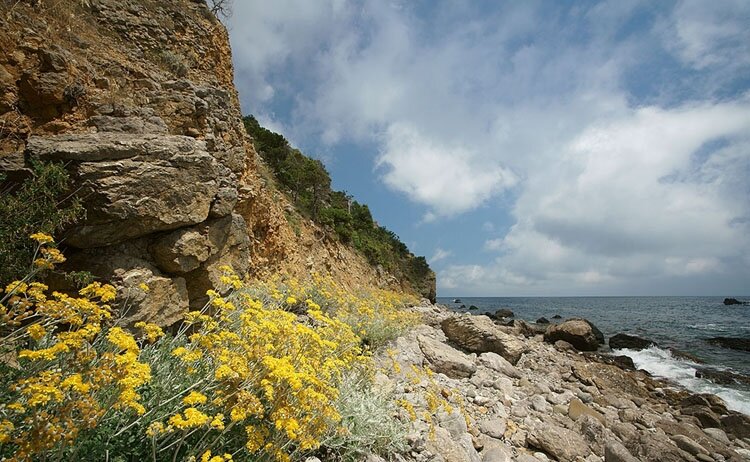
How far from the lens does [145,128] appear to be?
20.8ft

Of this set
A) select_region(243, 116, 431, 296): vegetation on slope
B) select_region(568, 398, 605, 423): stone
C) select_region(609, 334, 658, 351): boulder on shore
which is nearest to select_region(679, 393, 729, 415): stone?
select_region(568, 398, 605, 423): stone

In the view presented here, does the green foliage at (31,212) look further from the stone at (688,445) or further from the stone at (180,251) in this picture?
the stone at (688,445)

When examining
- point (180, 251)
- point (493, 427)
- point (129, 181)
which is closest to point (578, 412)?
point (493, 427)

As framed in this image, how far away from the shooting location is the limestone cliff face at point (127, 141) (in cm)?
491

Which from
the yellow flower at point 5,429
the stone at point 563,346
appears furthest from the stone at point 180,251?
the stone at point 563,346

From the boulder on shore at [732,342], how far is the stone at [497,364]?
2403 centimetres

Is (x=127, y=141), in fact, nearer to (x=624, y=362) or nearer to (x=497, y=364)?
(x=497, y=364)

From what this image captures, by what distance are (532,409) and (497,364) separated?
2.06 m

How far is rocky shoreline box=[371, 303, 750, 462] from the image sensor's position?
197 inches

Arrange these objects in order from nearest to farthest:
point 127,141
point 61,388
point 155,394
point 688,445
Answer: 1. point 61,388
2. point 155,394
3. point 127,141
4. point 688,445

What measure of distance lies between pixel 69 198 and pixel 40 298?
2594 millimetres

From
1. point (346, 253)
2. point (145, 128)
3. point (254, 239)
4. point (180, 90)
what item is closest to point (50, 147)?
point (145, 128)

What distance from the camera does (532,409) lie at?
7.43m

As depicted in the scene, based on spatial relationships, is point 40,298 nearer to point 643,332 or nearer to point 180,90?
point 180,90
